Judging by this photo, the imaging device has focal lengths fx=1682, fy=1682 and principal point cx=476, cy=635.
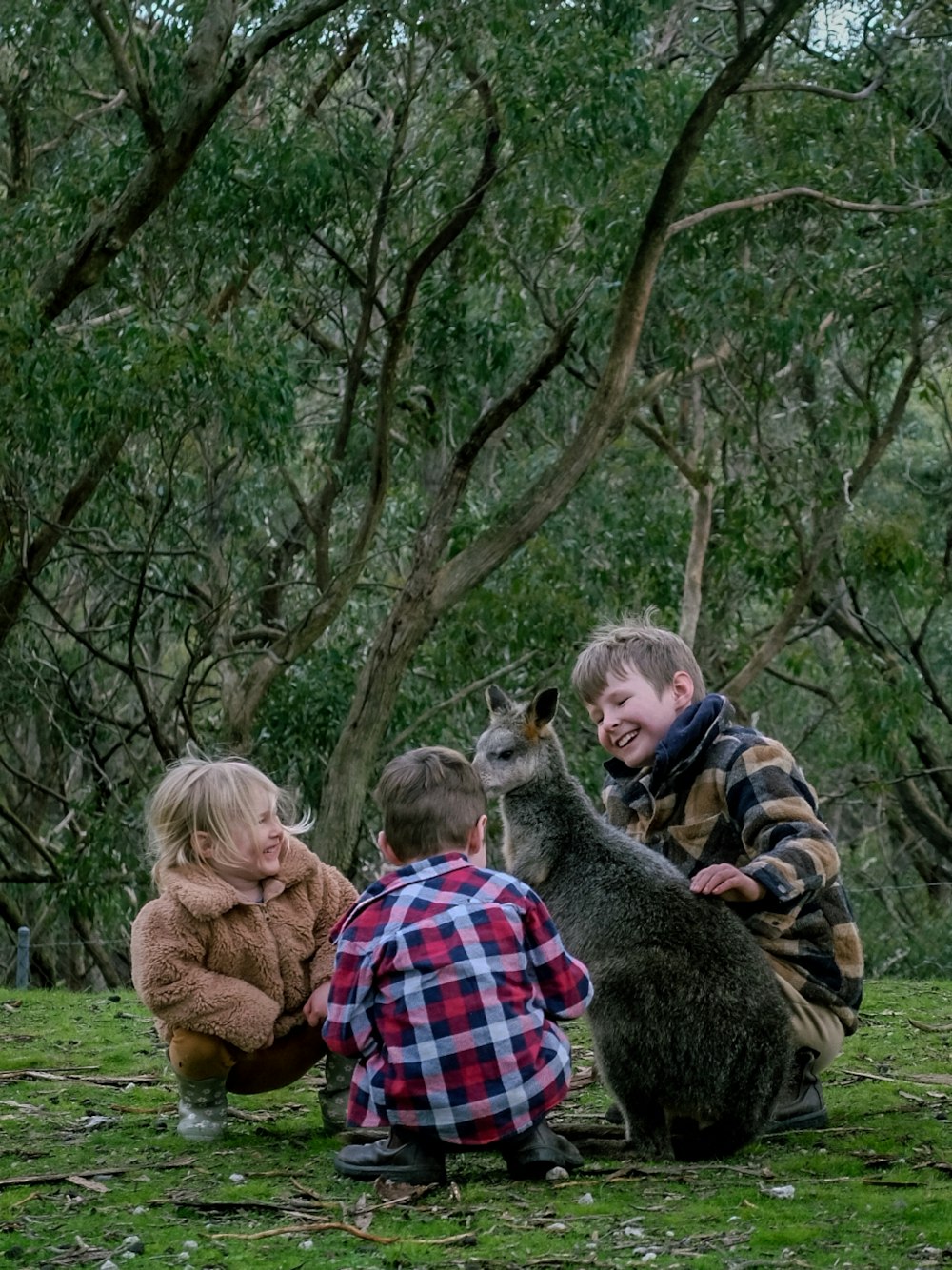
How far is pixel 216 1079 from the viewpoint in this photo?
4277mm

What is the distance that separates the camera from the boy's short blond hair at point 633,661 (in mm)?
4441

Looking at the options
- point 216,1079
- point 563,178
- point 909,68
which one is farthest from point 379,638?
point 216,1079

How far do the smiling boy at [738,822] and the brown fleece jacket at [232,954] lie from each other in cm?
91

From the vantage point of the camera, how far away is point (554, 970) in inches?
145

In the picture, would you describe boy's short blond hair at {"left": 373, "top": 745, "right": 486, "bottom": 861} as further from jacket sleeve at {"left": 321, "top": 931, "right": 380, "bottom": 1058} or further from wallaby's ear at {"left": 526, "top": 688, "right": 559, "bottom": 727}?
wallaby's ear at {"left": 526, "top": 688, "right": 559, "bottom": 727}

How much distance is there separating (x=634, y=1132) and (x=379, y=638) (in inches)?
304

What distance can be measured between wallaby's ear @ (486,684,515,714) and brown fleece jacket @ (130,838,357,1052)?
0.71 metres

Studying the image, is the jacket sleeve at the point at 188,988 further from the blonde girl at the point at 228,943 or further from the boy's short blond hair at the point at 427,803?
the boy's short blond hair at the point at 427,803

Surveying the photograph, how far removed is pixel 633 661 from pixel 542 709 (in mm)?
274

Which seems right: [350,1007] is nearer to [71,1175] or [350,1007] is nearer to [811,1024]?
[71,1175]

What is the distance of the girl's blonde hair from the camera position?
13.6 ft

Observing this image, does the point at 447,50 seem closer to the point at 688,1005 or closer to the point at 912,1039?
the point at 912,1039

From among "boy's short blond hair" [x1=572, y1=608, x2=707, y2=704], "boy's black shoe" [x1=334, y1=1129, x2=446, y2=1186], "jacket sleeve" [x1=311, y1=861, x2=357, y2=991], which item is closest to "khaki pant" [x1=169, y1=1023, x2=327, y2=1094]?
"jacket sleeve" [x1=311, y1=861, x2=357, y2=991]

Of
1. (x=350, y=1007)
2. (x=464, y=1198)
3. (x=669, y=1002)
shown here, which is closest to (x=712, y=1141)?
(x=669, y=1002)
